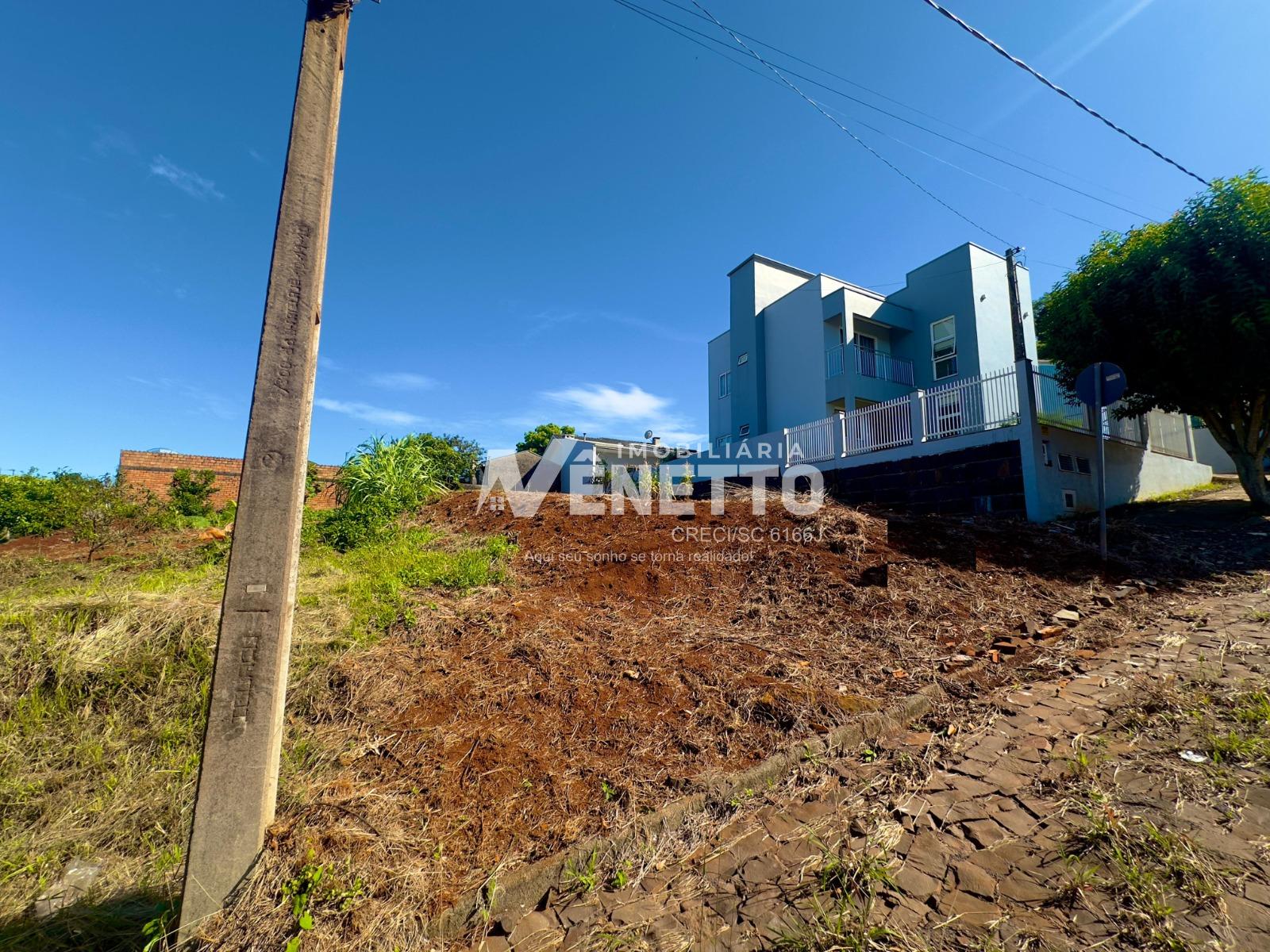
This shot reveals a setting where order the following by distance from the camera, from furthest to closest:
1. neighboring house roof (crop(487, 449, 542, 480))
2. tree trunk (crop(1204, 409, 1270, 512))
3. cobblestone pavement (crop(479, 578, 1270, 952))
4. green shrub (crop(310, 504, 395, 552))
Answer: neighboring house roof (crop(487, 449, 542, 480)), tree trunk (crop(1204, 409, 1270, 512)), green shrub (crop(310, 504, 395, 552)), cobblestone pavement (crop(479, 578, 1270, 952))

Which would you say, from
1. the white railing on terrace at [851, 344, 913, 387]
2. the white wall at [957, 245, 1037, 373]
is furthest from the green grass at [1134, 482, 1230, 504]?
the white railing on terrace at [851, 344, 913, 387]

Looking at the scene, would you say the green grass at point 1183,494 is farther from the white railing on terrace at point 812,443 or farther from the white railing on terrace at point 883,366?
the white railing on terrace at point 883,366

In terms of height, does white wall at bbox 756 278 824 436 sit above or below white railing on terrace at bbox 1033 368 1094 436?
above

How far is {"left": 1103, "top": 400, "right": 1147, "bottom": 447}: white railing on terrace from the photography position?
28.4 feet

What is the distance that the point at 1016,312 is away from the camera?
8219 mm

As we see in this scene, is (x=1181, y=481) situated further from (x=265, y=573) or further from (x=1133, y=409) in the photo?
(x=265, y=573)

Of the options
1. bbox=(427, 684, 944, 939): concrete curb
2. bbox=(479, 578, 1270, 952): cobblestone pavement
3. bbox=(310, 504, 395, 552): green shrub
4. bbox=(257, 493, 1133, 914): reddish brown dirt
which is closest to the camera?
bbox=(479, 578, 1270, 952): cobblestone pavement

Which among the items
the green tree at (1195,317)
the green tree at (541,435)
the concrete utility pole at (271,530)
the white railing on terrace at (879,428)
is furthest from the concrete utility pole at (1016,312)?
the green tree at (541,435)

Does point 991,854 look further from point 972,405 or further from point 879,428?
point 879,428

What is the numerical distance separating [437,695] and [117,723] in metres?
1.48

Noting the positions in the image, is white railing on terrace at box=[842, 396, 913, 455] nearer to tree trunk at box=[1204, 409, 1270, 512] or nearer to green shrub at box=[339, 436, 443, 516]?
tree trunk at box=[1204, 409, 1270, 512]

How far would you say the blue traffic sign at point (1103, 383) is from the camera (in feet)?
18.9

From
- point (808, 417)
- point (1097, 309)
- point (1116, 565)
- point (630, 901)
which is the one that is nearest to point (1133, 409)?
point (1097, 309)

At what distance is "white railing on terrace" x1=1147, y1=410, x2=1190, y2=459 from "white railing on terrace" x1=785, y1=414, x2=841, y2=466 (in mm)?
5672
